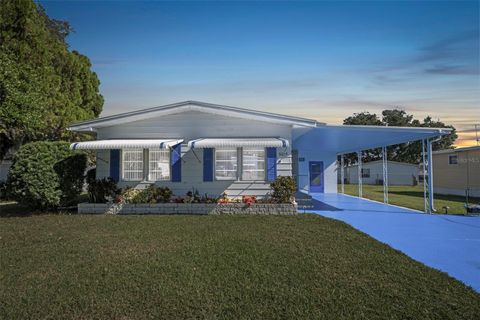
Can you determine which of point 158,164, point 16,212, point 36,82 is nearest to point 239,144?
point 158,164

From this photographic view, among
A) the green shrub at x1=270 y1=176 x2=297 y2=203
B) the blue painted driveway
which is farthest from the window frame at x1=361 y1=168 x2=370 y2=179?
the green shrub at x1=270 y1=176 x2=297 y2=203

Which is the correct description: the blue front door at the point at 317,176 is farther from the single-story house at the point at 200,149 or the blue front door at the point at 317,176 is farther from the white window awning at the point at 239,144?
the white window awning at the point at 239,144

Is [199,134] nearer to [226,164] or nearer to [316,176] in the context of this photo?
[226,164]

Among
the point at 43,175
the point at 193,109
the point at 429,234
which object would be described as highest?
the point at 193,109

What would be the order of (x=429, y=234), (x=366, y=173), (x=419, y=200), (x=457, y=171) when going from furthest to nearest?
(x=366, y=173) < (x=457, y=171) < (x=419, y=200) < (x=429, y=234)

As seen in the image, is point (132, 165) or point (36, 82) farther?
point (36, 82)

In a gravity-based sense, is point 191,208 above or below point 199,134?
below

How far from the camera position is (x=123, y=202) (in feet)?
43.5

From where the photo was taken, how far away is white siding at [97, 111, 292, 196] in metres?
13.8

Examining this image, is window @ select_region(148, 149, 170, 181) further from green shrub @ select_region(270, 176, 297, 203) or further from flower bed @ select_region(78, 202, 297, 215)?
green shrub @ select_region(270, 176, 297, 203)

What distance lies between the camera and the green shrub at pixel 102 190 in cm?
1370

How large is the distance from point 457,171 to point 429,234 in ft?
61.7

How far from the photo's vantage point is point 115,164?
1421 centimetres

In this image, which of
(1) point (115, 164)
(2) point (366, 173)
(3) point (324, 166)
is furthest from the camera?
(2) point (366, 173)
